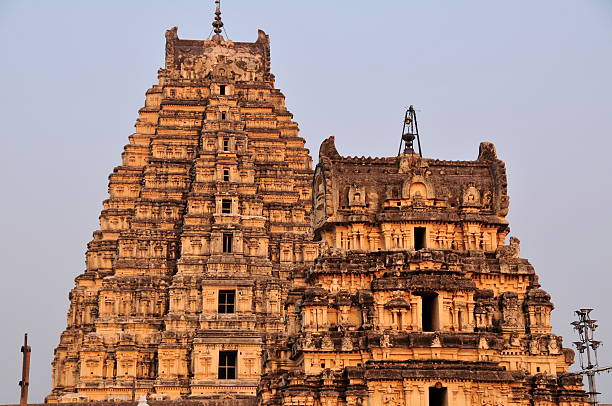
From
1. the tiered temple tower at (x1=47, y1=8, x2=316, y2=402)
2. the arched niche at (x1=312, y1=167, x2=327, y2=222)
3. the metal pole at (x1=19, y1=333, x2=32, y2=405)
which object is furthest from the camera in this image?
the tiered temple tower at (x1=47, y1=8, x2=316, y2=402)

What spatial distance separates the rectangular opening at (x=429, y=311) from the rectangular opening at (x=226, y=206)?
25161 millimetres

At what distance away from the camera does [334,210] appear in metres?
41.3

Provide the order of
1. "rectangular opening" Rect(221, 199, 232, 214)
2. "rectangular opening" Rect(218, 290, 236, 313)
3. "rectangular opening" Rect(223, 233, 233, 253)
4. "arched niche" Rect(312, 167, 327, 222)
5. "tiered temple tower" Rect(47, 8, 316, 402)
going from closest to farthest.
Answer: "arched niche" Rect(312, 167, 327, 222) < "tiered temple tower" Rect(47, 8, 316, 402) < "rectangular opening" Rect(218, 290, 236, 313) < "rectangular opening" Rect(223, 233, 233, 253) < "rectangular opening" Rect(221, 199, 232, 214)

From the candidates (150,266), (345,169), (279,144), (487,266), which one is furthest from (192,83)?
(487,266)

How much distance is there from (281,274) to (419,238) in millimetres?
22516

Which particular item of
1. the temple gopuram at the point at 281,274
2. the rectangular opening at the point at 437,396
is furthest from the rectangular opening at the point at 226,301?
the rectangular opening at the point at 437,396

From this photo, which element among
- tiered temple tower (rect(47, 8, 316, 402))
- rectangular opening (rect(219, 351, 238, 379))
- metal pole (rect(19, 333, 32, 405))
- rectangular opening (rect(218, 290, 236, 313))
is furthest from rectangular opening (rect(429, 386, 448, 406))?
rectangular opening (rect(218, 290, 236, 313))

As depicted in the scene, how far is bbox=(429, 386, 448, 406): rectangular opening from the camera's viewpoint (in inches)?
1467

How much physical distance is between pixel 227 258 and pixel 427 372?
84.8ft

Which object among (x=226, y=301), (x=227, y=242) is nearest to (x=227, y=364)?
(x=226, y=301)

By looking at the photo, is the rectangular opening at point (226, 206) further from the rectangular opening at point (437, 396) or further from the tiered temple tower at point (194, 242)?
the rectangular opening at point (437, 396)

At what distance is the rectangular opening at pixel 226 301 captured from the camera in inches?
2362

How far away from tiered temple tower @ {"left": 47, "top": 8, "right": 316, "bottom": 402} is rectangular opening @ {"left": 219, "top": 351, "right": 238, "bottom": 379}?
6 cm

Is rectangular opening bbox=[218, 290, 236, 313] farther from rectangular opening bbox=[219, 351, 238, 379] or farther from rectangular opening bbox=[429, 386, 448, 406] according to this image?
rectangular opening bbox=[429, 386, 448, 406]
